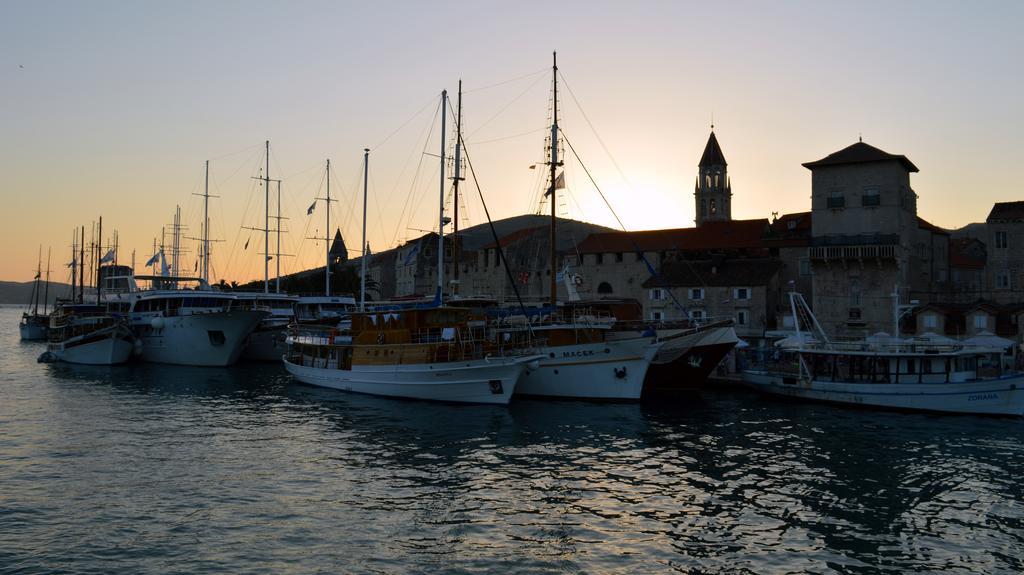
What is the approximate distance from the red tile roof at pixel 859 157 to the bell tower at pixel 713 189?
53.6m

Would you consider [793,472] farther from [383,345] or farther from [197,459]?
[383,345]

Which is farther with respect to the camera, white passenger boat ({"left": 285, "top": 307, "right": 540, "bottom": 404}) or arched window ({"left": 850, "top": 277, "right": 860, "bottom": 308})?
arched window ({"left": 850, "top": 277, "right": 860, "bottom": 308})

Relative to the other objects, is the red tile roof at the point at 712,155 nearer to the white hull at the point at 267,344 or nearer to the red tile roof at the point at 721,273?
the red tile roof at the point at 721,273

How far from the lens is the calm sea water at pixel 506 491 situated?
15156mm

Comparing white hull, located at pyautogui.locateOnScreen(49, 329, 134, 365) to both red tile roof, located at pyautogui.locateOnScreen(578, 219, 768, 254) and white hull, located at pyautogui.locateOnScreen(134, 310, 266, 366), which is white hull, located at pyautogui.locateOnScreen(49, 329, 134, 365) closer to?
white hull, located at pyautogui.locateOnScreen(134, 310, 266, 366)

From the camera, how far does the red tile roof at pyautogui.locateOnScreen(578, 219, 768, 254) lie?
67.5 metres

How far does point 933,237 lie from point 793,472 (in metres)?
52.0

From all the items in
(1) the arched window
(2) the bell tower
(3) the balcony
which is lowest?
(1) the arched window

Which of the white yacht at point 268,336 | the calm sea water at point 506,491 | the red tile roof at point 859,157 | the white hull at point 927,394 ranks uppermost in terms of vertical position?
the red tile roof at point 859,157

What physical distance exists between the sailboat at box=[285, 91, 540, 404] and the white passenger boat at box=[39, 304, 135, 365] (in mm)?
23381

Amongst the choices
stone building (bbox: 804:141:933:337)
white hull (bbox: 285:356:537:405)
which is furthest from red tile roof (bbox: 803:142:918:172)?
white hull (bbox: 285:356:537:405)

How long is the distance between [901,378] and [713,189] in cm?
8068

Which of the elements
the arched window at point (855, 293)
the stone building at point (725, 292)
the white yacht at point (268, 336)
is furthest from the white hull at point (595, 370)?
the white yacht at point (268, 336)

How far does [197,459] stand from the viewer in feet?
77.4
